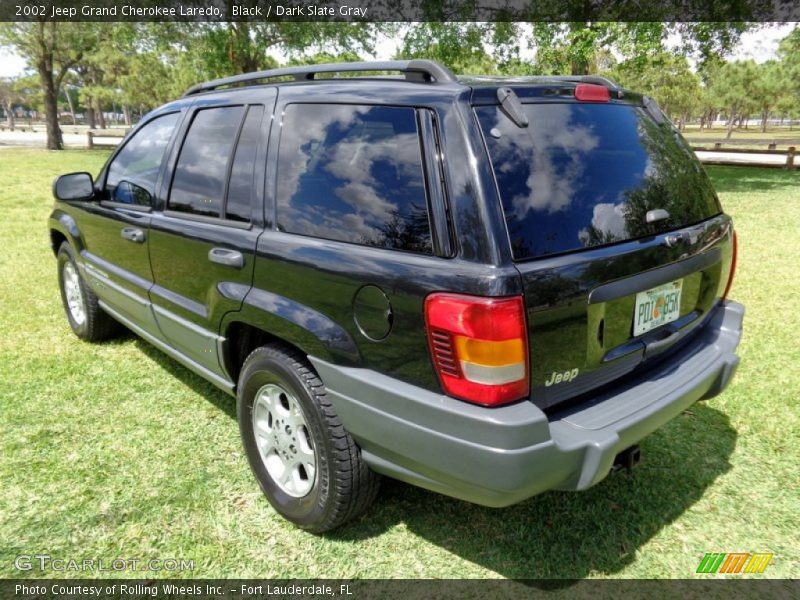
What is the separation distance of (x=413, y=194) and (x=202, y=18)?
19.7 meters

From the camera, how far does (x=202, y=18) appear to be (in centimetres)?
1838

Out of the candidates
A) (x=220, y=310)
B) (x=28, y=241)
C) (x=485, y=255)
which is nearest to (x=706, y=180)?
(x=485, y=255)

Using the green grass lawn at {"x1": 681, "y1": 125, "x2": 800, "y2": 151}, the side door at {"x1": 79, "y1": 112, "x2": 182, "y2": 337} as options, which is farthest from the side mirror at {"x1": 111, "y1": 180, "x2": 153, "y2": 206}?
the green grass lawn at {"x1": 681, "y1": 125, "x2": 800, "y2": 151}

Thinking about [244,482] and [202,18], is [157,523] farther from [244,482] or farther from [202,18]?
[202,18]

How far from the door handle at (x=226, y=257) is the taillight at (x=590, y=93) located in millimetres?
1568

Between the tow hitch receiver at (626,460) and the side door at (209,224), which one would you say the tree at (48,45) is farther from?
the tow hitch receiver at (626,460)

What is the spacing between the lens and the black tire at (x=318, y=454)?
2.24m

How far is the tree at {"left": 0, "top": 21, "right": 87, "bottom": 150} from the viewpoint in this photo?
22.7 meters

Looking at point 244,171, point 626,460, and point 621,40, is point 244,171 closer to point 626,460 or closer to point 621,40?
point 626,460

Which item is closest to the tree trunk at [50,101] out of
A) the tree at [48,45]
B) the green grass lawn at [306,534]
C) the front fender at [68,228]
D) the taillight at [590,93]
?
the tree at [48,45]

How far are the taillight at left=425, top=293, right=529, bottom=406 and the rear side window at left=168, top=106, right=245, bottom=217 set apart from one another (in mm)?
1421

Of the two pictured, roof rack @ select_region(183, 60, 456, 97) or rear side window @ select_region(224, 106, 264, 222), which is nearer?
roof rack @ select_region(183, 60, 456, 97)

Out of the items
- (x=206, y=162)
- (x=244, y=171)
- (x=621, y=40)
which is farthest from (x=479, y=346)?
(x=621, y=40)

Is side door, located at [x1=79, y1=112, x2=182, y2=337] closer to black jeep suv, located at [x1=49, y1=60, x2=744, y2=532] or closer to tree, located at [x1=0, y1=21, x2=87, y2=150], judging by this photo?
black jeep suv, located at [x1=49, y1=60, x2=744, y2=532]
